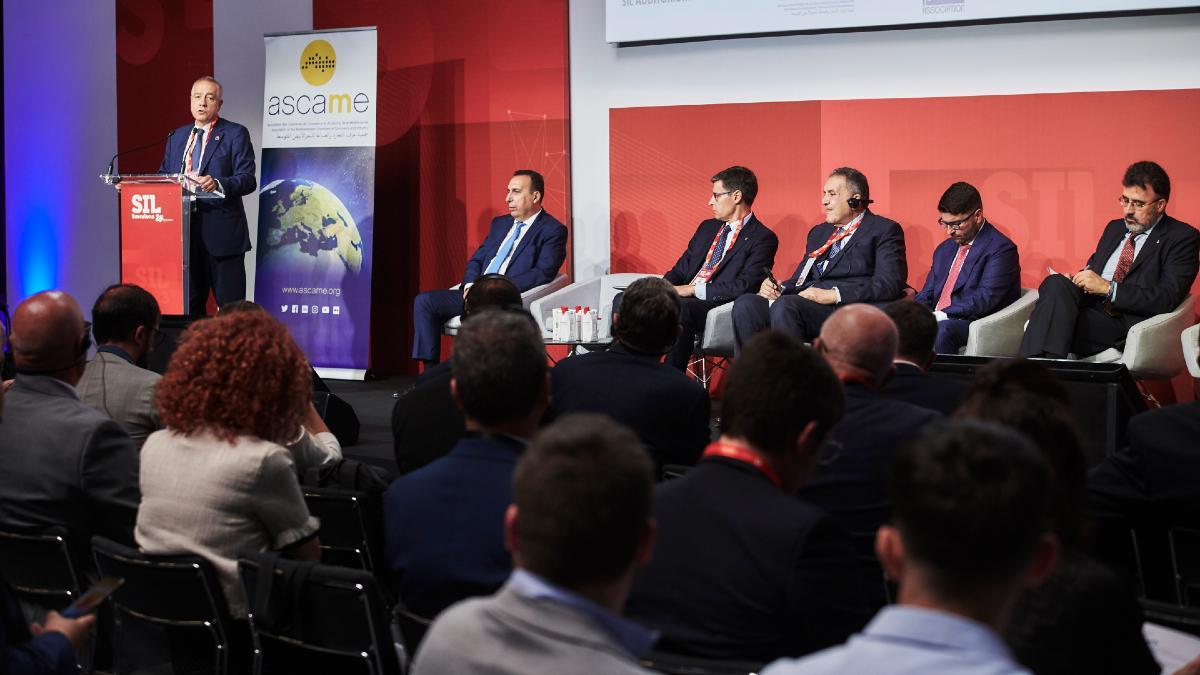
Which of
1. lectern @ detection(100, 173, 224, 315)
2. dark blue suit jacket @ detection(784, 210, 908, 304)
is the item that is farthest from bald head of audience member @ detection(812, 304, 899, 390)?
lectern @ detection(100, 173, 224, 315)

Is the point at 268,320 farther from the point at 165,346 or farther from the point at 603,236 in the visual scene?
the point at 603,236

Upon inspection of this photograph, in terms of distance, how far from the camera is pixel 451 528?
7.06 feet

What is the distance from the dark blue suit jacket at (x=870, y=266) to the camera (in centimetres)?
666

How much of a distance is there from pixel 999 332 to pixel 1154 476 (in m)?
3.78

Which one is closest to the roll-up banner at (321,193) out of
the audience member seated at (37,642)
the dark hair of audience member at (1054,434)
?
the audience member seated at (37,642)

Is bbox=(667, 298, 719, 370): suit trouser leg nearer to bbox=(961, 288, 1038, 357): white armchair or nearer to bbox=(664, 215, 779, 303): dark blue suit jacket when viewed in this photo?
bbox=(664, 215, 779, 303): dark blue suit jacket

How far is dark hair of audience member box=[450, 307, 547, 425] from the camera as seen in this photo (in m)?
2.31

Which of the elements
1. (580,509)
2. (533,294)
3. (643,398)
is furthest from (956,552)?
(533,294)

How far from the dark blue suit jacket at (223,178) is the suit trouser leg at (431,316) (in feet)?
3.83

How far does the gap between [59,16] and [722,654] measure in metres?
9.35

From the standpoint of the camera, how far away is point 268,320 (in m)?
2.88

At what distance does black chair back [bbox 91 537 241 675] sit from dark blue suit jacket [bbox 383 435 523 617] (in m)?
0.54

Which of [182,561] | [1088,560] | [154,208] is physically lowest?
[182,561]

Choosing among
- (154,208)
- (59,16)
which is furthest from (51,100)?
(154,208)
